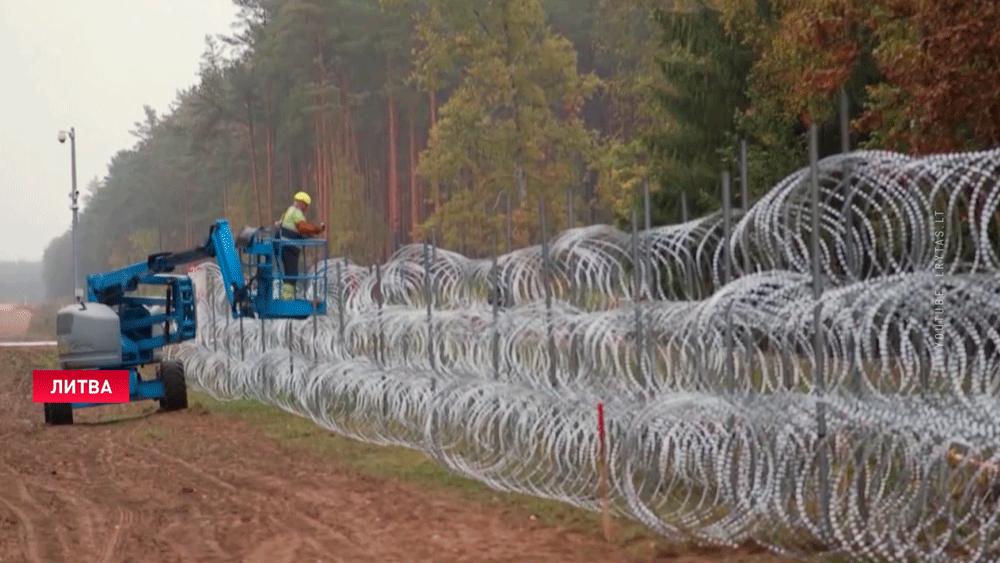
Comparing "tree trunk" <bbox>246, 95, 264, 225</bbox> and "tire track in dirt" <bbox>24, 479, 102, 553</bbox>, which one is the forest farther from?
"tire track in dirt" <bbox>24, 479, 102, 553</bbox>

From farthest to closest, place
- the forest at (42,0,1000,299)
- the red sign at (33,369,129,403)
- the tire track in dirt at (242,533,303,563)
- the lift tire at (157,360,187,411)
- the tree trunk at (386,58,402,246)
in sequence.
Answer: the tree trunk at (386,58,402,246), the lift tire at (157,360,187,411), the red sign at (33,369,129,403), the forest at (42,0,1000,299), the tire track in dirt at (242,533,303,563)

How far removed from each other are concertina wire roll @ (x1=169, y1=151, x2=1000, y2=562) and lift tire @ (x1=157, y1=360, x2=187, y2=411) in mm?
3815

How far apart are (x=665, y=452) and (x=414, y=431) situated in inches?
275

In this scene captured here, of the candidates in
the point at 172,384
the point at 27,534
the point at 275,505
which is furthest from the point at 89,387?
the point at 27,534

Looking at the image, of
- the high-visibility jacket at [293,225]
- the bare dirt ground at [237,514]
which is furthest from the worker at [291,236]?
the bare dirt ground at [237,514]

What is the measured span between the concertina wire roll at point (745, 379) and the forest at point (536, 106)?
53.8 inches

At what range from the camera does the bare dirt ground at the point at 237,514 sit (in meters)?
9.74

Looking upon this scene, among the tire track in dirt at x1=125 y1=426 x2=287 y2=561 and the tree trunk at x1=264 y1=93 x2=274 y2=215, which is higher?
the tree trunk at x1=264 y1=93 x2=274 y2=215

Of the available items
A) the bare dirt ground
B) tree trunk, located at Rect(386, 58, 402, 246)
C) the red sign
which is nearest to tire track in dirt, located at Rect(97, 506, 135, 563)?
the bare dirt ground

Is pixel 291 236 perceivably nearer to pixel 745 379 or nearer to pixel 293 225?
pixel 293 225

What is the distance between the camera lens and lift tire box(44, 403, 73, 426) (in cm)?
1927

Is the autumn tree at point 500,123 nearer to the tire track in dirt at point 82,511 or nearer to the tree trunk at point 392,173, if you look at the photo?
the tree trunk at point 392,173

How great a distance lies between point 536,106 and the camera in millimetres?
40625

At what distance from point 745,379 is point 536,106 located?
3120cm
